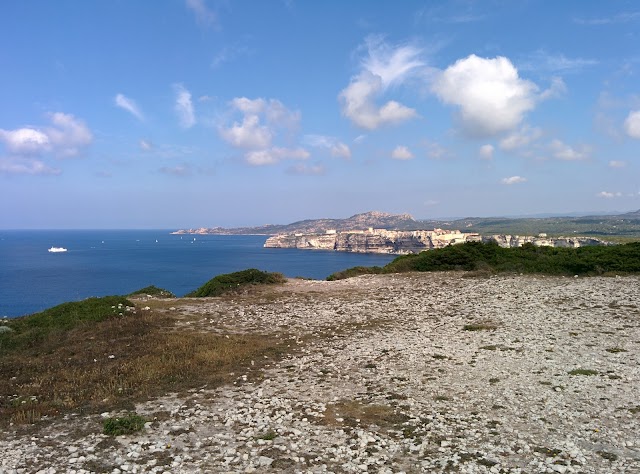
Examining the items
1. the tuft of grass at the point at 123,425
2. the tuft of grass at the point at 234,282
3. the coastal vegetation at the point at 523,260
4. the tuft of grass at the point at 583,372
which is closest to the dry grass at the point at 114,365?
the tuft of grass at the point at 123,425

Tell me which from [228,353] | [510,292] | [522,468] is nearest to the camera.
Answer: [522,468]

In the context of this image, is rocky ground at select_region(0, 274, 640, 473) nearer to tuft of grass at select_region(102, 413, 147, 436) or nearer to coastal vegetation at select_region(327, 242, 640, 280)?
tuft of grass at select_region(102, 413, 147, 436)

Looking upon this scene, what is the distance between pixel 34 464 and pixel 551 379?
486 inches

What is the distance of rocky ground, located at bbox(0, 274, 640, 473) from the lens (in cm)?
776

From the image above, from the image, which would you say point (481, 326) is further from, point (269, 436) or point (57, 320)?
point (57, 320)

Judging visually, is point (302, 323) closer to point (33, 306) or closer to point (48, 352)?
point (48, 352)

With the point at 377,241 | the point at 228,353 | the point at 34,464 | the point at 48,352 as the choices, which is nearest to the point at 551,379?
the point at 228,353

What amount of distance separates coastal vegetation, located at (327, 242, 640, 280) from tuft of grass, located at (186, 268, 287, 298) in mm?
6168

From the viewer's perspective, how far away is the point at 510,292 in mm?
24312

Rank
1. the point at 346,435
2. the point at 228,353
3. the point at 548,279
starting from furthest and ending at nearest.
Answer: the point at 548,279 → the point at 228,353 → the point at 346,435

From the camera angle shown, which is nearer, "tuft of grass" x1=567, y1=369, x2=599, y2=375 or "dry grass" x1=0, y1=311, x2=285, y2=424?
"dry grass" x1=0, y1=311, x2=285, y2=424

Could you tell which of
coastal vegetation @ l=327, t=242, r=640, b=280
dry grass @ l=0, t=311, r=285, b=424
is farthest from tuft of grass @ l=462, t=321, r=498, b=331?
coastal vegetation @ l=327, t=242, r=640, b=280

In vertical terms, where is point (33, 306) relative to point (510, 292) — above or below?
below

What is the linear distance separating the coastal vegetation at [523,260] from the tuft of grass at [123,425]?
2678 cm
